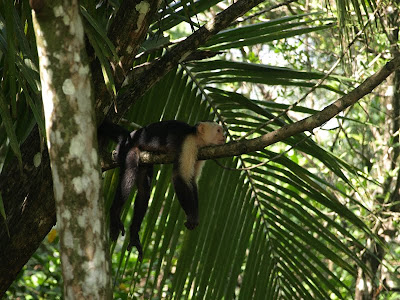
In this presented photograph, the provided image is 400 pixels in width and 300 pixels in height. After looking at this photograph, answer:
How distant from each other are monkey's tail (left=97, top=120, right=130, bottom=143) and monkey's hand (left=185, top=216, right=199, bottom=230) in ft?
1.68

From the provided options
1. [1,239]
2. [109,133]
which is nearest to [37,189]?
[1,239]

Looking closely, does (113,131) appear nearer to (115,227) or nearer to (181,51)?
(115,227)

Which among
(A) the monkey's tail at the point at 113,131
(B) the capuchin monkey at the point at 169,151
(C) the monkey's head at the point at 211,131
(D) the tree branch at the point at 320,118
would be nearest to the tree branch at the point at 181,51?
(A) the monkey's tail at the point at 113,131

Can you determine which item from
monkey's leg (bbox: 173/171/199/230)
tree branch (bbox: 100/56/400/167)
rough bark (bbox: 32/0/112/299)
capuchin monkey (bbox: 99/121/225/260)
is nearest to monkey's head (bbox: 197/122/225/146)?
capuchin monkey (bbox: 99/121/225/260)

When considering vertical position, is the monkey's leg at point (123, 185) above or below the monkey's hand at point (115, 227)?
above

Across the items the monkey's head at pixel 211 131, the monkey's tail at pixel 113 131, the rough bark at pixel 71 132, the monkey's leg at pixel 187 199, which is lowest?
the rough bark at pixel 71 132

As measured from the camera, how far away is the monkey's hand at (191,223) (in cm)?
288

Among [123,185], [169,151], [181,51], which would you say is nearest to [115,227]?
[123,185]

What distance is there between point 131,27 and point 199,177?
3.13 feet

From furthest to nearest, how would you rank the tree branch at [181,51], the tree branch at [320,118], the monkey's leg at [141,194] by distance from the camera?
the monkey's leg at [141,194] → the tree branch at [181,51] → the tree branch at [320,118]

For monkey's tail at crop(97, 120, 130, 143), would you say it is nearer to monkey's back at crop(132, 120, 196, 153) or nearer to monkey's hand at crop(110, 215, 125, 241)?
monkey's back at crop(132, 120, 196, 153)

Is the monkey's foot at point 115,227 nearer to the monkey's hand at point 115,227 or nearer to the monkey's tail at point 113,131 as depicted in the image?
the monkey's hand at point 115,227

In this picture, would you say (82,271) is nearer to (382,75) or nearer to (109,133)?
(382,75)

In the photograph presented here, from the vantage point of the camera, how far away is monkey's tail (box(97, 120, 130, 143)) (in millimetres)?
2808
